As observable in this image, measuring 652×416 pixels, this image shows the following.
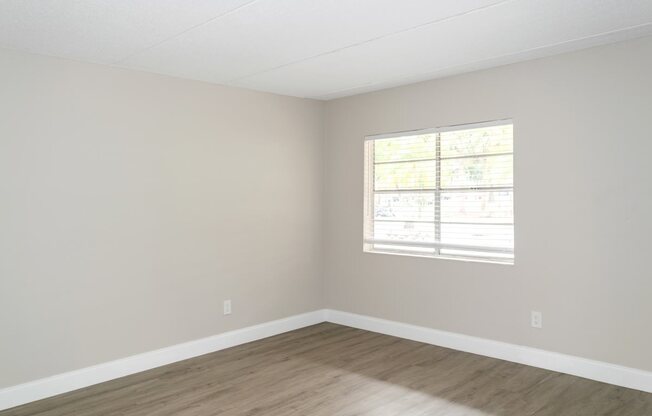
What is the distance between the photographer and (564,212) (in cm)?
380

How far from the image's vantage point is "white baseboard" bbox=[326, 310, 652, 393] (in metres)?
3.50

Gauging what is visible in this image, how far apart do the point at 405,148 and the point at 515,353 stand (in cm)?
213

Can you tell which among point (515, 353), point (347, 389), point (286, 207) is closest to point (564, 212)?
point (515, 353)

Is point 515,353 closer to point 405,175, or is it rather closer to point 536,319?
point 536,319

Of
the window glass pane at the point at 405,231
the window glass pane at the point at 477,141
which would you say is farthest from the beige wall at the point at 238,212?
the window glass pane at the point at 405,231

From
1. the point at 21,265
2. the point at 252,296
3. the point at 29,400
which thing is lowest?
the point at 29,400

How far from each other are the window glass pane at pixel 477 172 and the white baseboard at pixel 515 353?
4.46ft

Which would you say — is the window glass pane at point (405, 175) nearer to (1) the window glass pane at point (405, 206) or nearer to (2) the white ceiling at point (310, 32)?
(1) the window glass pane at point (405, 206)

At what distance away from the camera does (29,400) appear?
3383 mm

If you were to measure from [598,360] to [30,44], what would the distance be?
455 centimetres

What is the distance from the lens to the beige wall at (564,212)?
137 inches

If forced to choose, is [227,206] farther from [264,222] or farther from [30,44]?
[30,44]

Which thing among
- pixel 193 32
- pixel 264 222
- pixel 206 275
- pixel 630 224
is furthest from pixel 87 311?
pixel 630 224

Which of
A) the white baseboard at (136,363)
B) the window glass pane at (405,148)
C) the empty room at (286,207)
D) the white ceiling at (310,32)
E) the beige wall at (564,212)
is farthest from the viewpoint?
the window glass pane at (405,148)
